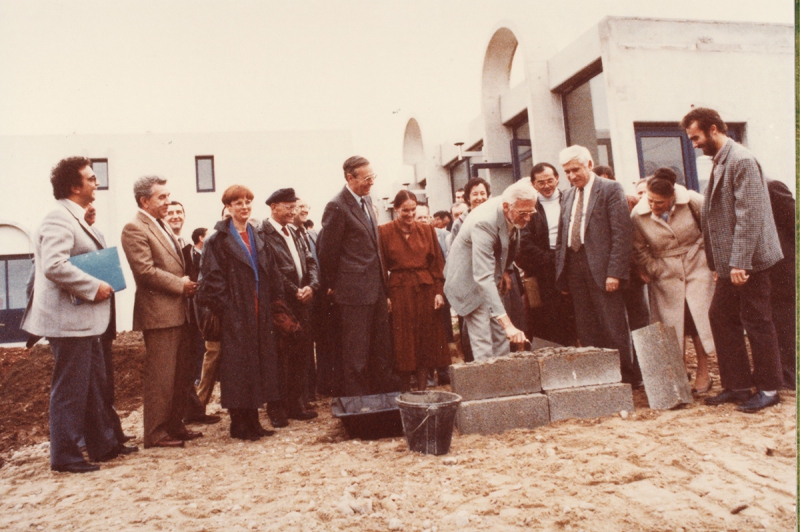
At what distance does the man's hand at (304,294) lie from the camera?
15.6 ft

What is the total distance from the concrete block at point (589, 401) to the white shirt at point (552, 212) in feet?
4.80

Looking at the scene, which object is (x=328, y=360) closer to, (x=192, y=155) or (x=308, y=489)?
(x=308, y=489)

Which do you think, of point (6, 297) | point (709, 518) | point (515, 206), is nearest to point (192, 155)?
point (6, 297)

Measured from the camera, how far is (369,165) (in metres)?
4.60

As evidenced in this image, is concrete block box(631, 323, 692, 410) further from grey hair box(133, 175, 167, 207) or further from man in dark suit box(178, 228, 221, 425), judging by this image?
grey hair box(133, 175, 167, 207)

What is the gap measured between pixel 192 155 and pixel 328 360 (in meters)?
13.0

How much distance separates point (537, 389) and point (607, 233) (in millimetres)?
1354

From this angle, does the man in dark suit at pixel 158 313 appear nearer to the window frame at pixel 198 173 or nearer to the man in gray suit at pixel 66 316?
the man in gray suit at pixel 66 316

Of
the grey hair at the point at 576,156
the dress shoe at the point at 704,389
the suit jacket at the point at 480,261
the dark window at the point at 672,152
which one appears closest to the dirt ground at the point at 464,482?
the dress shoe at the point at 704,389

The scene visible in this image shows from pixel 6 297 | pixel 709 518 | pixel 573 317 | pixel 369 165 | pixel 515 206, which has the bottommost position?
pixel 709 518

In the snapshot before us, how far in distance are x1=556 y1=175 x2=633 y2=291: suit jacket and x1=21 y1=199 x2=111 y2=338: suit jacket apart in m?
3.36

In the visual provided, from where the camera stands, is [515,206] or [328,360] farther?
[328,360]

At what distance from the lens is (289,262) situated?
15.8 ft

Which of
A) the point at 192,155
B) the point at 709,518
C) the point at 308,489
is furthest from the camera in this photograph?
A: the point at 192,155
